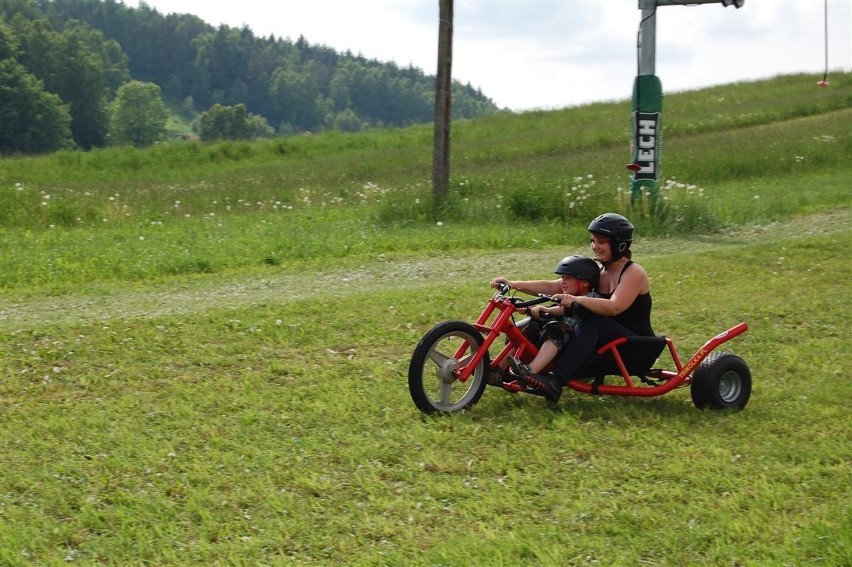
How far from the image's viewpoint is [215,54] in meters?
149

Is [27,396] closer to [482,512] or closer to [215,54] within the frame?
[482,512]

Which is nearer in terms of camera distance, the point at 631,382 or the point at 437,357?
the point at 437,357

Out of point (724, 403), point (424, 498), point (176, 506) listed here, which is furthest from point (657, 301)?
point (176, 506)

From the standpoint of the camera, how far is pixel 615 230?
7.29 metres

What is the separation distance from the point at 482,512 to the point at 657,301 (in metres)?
5.53

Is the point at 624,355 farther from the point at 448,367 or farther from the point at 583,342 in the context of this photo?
the point at 448,367

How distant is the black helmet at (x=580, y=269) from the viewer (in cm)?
732

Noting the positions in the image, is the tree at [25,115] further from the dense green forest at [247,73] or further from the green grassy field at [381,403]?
the dense green forest at [247,73]

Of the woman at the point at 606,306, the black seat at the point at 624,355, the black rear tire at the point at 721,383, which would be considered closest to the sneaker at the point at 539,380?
the woman at the point at 606,306

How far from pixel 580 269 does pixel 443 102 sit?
9.85m

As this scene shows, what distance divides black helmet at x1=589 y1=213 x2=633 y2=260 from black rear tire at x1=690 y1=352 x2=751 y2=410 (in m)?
0.90

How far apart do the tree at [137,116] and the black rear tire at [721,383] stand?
8074cm

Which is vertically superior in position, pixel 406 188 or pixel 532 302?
pixel 406 188

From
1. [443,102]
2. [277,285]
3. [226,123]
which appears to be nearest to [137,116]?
[226,123]
